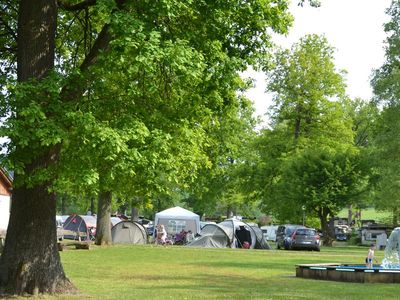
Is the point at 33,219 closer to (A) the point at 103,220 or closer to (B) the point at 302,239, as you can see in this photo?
(A) the point at 103,220

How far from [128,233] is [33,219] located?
3143 centimetres

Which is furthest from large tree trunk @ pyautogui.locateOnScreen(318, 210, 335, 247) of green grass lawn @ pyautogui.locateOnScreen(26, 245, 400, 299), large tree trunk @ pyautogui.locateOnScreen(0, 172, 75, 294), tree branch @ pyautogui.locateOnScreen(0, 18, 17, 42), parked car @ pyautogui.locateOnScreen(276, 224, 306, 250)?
large tree trunk @ pyautogui.locateOnScreen(0, 172, 75, 294)

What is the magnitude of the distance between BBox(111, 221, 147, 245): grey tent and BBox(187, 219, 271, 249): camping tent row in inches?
175

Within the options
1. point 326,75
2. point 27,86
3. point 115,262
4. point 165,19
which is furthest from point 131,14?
point 326,75

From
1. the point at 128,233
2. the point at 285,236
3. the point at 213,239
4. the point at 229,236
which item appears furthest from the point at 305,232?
the point at 128,233

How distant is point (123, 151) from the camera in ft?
37.7

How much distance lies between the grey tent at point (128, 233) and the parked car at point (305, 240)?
1067 centimetres

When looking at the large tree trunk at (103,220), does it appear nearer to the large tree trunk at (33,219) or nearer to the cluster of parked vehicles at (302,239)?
the cluster of parked vehicles at (302,239)

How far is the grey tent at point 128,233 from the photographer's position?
44125 millimetres

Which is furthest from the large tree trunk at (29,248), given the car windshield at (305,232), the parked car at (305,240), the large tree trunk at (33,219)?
the car windshield at (305,232)

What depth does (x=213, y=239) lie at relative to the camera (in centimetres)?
4141

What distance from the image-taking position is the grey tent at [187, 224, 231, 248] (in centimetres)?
4116

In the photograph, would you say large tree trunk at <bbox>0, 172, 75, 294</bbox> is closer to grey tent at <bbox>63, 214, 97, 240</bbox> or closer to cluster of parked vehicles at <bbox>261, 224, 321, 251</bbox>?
cluster of parked vehicles at <bbox>261, 224, 321, 251</bbox>

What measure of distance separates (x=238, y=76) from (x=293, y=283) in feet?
19.4
